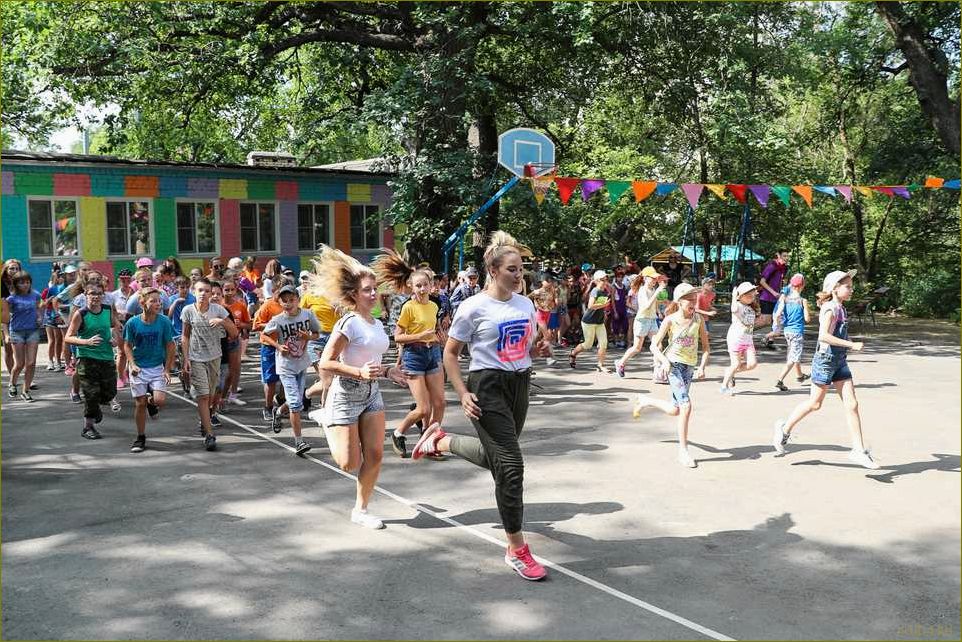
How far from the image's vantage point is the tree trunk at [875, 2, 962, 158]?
19.4 meters

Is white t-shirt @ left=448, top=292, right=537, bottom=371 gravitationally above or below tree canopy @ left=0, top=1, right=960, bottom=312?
below

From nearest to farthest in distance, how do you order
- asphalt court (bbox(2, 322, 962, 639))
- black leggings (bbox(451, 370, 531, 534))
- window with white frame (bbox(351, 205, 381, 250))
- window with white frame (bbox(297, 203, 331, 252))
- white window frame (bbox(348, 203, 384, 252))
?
1. asphalt court (bbox(2, 322, 962, 639))
2. black leggings (bbox(451, 370, 531, 534))
3. window with white frame (bbox(297, 203, 331, 252))
4. white window frame (bbox(348, 203, 384, 252))
5. window with white frame (bbox(351, 205, 381, 250))

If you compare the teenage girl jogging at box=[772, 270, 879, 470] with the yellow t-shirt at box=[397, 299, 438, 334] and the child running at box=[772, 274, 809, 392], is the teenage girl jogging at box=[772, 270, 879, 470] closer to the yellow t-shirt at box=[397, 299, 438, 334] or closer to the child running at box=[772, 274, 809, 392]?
the yellow t-shirt at box=[397, 299, 438, 334]

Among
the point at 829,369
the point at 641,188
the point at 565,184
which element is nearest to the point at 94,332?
the point at 829,369

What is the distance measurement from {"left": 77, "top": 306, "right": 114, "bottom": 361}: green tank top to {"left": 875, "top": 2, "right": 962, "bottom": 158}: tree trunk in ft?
56.2

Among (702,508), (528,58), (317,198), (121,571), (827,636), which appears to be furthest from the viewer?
(317,198)

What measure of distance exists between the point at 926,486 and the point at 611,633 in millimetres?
4214

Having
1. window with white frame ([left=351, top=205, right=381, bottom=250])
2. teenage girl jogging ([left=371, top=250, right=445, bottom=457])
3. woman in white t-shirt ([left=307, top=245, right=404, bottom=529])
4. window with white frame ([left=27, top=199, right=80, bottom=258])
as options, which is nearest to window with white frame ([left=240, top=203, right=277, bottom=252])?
window with white frame ([left=351, top=205, right=381, bottom=250])

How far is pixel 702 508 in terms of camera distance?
697 cm

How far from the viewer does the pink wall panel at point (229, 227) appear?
23.7 metres

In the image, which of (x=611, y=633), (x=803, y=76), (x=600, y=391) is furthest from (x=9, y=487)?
(x=803, y=76)

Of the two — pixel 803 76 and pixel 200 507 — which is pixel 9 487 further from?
pixel 803 76

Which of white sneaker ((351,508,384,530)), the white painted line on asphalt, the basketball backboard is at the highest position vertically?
the basketball backboard

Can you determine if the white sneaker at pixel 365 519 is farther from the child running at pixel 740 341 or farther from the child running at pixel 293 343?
the child running at pixel 740 341
